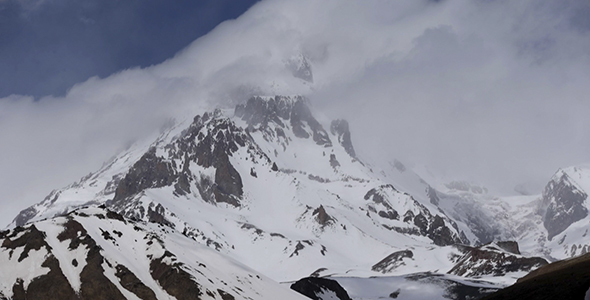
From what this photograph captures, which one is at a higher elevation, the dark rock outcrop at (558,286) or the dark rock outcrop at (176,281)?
the dark rock outcrop at (176,281)

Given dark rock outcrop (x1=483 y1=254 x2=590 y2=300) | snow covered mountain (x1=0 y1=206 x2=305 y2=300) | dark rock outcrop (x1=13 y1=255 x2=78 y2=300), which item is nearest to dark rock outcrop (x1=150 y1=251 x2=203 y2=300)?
snow covered mountain (x1=0 y1=206 x2=305 y2=300)

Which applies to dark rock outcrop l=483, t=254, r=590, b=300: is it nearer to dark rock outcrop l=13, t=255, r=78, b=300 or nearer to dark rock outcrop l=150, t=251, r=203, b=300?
dark rock outcrop l=150, t=251, r=203, b=300

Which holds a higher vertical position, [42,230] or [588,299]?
[42,230]

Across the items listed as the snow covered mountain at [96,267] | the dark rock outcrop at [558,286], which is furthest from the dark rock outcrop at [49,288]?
the dark rock outcrop at [558,286]

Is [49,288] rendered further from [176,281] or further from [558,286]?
[558,286]

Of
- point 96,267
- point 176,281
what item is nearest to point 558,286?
point 176,281

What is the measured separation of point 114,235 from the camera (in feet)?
646

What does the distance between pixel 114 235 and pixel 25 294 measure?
3875 cm

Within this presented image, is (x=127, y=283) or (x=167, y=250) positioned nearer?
(x=127, y=283)

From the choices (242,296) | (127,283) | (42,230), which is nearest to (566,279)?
(242,296)

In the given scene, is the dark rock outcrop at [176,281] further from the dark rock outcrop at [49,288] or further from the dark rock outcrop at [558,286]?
the dark rock outcrop at [558,286]

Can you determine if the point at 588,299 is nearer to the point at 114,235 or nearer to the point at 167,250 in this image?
the point at 167,250

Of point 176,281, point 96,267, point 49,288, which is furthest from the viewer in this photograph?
point 176,281

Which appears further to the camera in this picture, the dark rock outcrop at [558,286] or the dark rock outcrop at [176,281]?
the dark rock outcrop at [176,281]
